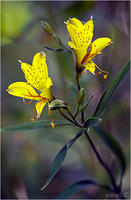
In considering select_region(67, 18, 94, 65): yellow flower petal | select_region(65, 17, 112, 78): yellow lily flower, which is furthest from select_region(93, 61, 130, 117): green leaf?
select_region(67, 18, 94, 65): yellow flower petal

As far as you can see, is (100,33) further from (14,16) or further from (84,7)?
(14,16)

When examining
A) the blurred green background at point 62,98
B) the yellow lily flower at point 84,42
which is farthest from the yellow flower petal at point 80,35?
the blurred green background at point 62,98

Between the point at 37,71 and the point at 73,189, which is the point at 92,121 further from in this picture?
the point at 73,189

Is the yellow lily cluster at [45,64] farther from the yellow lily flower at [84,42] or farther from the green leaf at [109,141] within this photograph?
the green leaf at [109,141]

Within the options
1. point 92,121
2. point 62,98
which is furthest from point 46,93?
point 62,98

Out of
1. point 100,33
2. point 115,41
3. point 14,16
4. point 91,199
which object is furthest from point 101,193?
point 14,16

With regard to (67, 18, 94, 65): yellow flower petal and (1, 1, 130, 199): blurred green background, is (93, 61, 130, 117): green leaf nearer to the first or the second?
(67, 18, 94, 65): yellow flower petal
